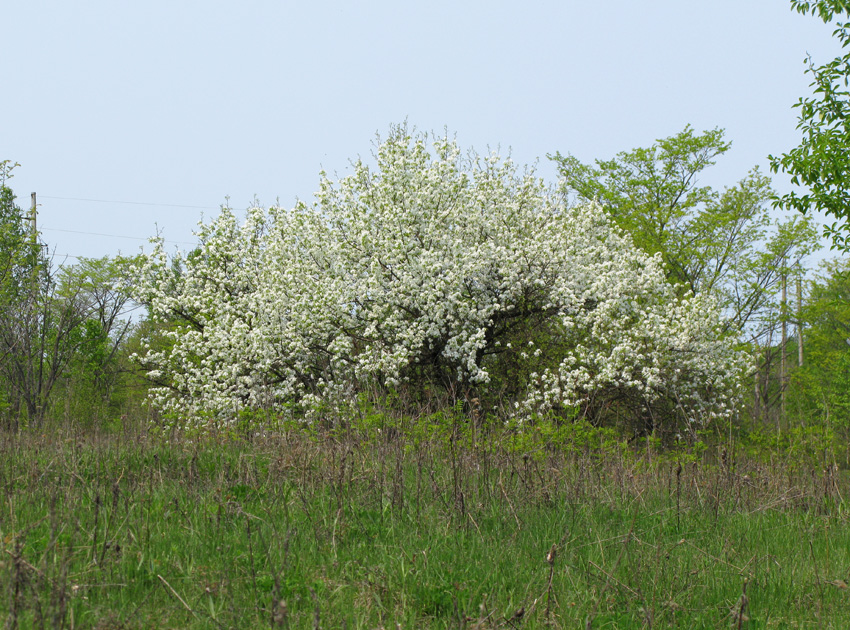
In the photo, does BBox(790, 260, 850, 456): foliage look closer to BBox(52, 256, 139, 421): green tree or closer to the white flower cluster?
the white flower cluster

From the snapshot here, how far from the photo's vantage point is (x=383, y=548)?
449 cm

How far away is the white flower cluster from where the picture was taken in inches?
607

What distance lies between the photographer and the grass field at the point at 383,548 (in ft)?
11.6

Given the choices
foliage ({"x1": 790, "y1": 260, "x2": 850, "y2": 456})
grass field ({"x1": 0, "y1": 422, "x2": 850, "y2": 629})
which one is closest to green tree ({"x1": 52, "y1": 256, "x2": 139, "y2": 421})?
grass field ({"x1": 0, "y1": 422, "x2": 850, "y2": 629})

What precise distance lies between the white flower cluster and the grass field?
8314 millimetres

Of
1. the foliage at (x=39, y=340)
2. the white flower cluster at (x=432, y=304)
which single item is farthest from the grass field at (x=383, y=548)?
the white flower cluster at (x=432, y=304)

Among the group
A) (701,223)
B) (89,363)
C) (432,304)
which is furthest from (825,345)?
(89,363)

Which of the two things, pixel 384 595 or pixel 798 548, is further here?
pixel 798 548

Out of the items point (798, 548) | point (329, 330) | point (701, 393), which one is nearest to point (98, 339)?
point (329, 330)

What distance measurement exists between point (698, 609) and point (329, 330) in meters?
Result: 12.5

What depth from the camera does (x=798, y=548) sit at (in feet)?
18.3

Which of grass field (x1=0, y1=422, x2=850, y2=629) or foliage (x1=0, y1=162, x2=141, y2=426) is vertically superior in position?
foliage (x1=0, y1=162, x2=141, y2=426)

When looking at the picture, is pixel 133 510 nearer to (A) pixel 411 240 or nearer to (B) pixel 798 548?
(B) pixel 798 548

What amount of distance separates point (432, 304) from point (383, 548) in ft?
36.5
